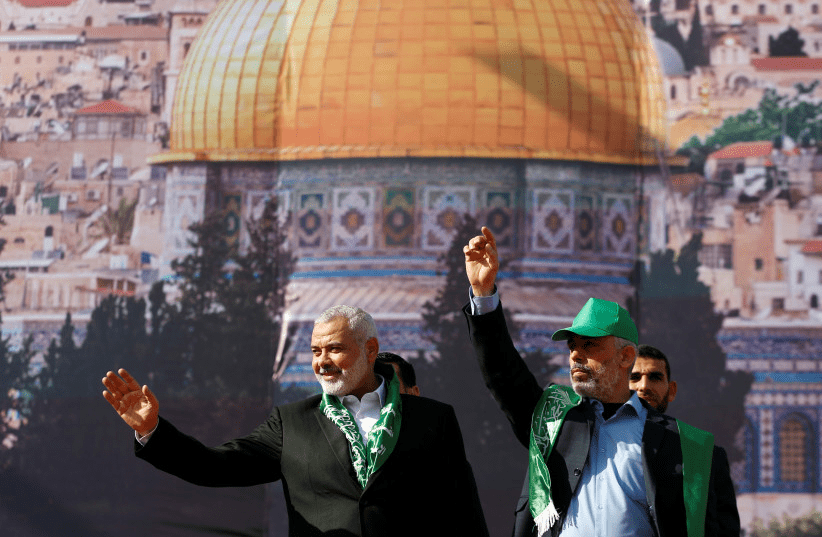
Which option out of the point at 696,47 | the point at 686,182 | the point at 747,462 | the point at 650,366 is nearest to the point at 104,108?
the point at 686,182

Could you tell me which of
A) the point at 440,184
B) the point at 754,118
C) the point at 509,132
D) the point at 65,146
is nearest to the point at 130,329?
the point at 65,146

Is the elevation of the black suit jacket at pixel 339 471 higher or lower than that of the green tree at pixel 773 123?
lower

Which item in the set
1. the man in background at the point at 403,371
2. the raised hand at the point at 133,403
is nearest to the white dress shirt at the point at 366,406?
the raised hand at the point at 133,403

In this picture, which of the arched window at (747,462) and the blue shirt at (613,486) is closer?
the blue shirt at (613,486)

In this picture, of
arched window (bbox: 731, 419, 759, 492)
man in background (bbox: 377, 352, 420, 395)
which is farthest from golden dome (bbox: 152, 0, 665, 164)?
man in background (bbox: 377, 352, 420, 395)

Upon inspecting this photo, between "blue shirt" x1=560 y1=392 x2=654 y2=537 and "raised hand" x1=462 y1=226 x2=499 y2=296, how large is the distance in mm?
459

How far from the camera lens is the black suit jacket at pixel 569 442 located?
3.61 meters

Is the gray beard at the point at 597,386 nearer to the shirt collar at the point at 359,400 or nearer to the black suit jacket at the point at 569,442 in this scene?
the black suit jacket at the point at 569,442

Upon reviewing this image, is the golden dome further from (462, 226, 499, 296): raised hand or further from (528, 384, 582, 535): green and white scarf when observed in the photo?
(528, 384, 582, 535): green and white scarf

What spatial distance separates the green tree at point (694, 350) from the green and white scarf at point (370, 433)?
6556 millimetres

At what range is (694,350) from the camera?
33.3ft

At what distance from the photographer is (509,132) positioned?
10.5 meters

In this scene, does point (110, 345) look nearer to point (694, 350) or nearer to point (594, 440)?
point (694, 350)

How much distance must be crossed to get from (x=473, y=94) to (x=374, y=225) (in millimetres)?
1245
